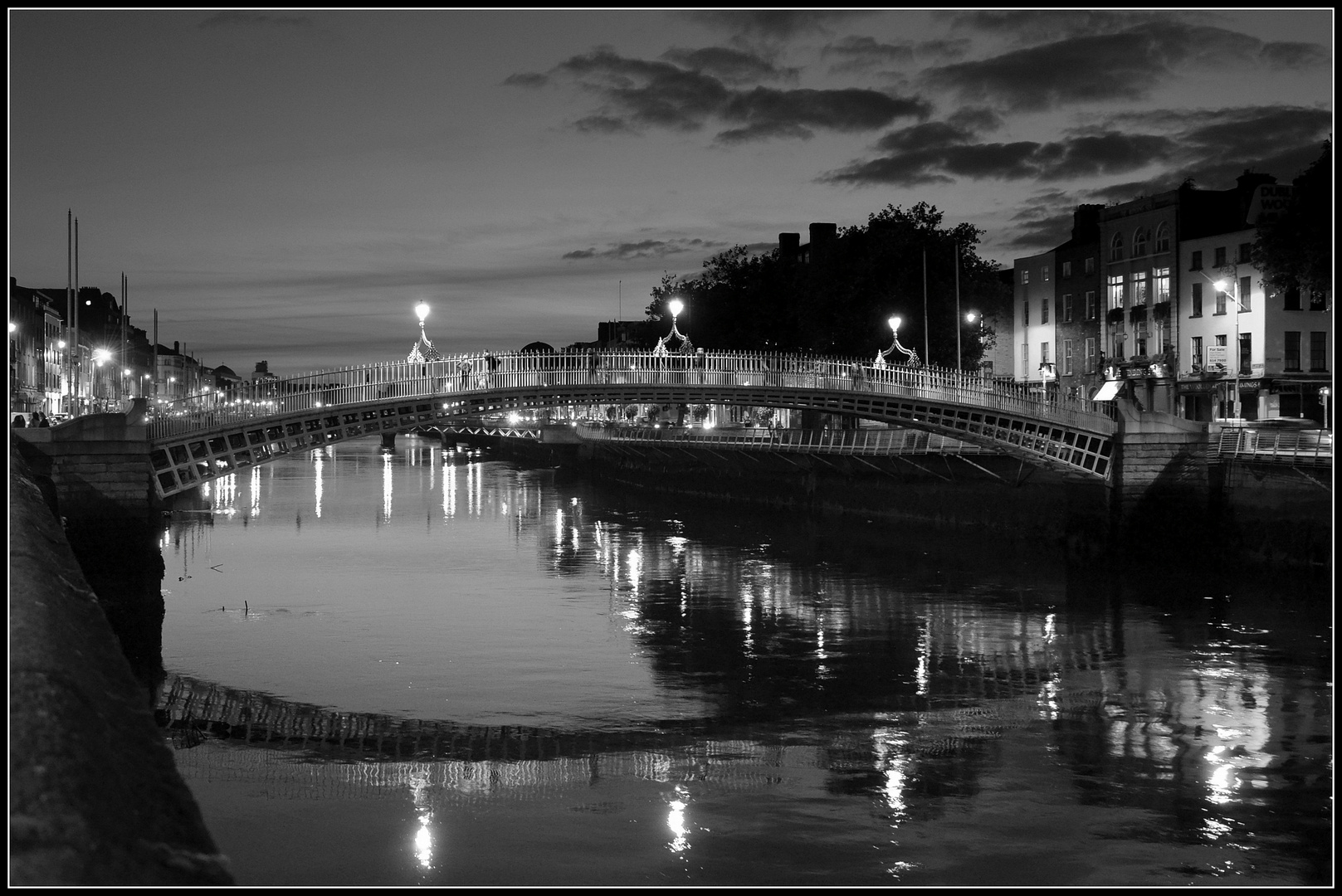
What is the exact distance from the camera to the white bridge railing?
3662cm

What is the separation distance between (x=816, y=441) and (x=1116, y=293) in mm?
15422

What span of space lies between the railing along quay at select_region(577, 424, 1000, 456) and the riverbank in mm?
36407

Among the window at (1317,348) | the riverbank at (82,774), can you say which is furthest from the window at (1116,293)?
the riverbank at (82,774)

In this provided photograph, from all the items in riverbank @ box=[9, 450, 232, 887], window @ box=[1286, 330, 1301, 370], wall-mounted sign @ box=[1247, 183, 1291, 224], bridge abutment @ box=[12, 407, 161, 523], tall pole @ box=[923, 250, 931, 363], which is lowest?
riverbank @ box=[9, 450, 232, 887]

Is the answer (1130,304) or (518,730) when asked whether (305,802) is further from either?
(1130,304)

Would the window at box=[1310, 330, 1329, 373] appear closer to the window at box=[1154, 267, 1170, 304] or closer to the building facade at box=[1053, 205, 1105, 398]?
the window at box=[1154, 267, 1170, 304]

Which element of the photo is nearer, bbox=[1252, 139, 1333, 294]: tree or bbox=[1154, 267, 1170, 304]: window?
bbox=[1252, 139, 1333, 294]: tree

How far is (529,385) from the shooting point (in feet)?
128

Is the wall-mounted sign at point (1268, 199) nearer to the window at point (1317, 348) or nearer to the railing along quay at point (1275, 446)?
the window at point (1317, 348)

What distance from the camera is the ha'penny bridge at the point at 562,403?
36594mm

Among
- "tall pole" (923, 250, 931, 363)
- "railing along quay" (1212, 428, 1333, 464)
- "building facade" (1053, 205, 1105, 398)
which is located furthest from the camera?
"building facade" (1053, 205, 1105, 398)

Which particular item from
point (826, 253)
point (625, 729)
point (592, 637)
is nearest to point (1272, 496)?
point (592, 637)

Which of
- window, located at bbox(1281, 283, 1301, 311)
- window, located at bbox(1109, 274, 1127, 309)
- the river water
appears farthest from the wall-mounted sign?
the river water

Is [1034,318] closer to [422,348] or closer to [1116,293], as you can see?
[1116,293]
